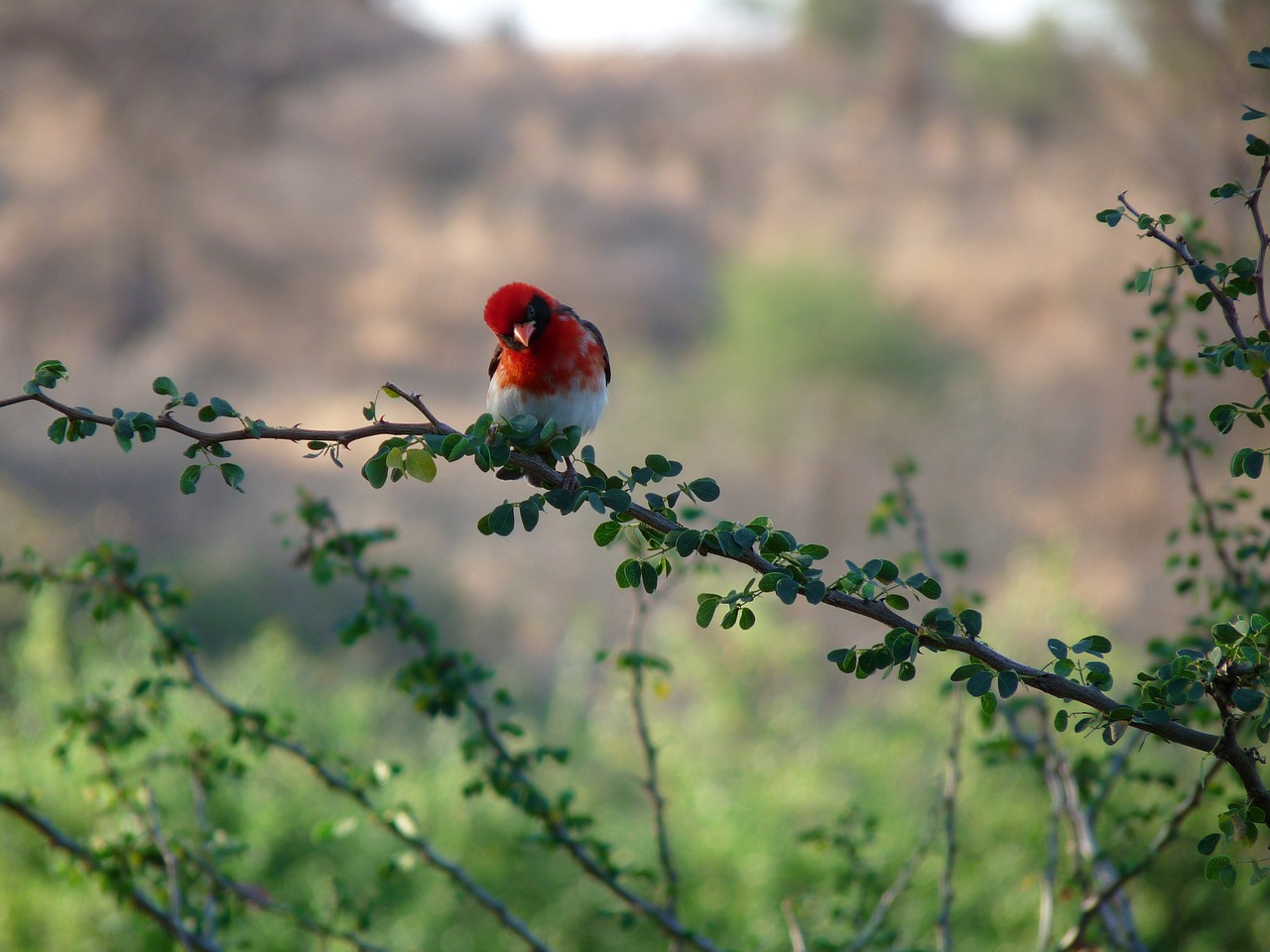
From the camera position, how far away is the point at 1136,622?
710cm

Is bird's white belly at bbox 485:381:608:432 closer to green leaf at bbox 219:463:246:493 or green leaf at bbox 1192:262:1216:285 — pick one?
green leaf at bbox 219:463:246:493

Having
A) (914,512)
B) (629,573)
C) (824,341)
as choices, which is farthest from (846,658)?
(824,341)

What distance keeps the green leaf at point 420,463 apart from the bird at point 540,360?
81cm

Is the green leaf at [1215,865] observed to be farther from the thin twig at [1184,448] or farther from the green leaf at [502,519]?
the thin twig at [1184,448]

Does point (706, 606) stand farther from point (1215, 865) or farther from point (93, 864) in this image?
point (93, 864)

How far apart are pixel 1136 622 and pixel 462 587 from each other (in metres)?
4.50

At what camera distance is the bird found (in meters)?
1.79

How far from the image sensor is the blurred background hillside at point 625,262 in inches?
318

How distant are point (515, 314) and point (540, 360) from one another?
0.11 metres

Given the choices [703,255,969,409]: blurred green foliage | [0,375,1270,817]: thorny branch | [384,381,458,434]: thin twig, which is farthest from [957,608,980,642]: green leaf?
[703,255,969,409]: blurred green foliage

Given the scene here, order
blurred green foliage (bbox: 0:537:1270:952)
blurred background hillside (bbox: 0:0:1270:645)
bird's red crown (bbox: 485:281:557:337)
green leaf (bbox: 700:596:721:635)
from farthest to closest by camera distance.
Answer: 1. blurred background hillside (bbox: 0:0:1270:645)
2. blurred green foliage (bbox: 0:537:1270:952)
3. bird's red crown (bbox: 485:281:557:337)
4. green leaf (bbox: 700:596:721:635)

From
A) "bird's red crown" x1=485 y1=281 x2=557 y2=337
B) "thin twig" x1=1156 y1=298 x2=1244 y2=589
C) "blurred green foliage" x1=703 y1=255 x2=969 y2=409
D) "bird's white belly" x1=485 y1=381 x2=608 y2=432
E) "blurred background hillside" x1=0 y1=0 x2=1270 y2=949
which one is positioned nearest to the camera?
"thin twig" x1=1156 y1=298 x2=1244 y2=589

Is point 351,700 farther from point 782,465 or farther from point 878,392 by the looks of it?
point 878,392

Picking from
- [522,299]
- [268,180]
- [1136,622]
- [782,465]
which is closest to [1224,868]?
[522,299]
